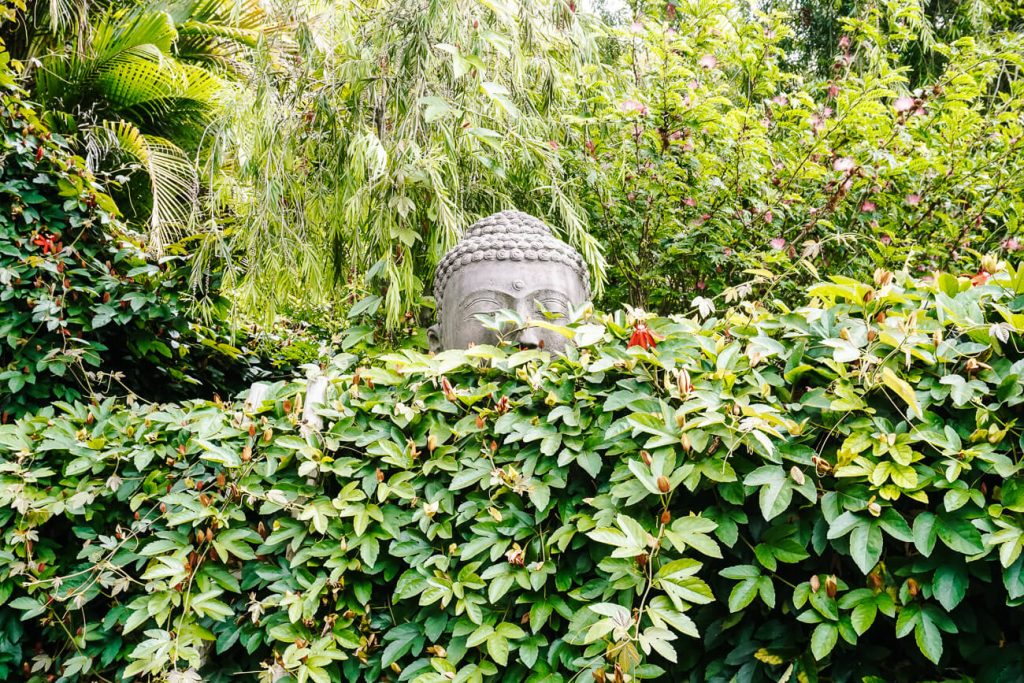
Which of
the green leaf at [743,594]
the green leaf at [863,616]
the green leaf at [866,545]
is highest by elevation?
the green leaf at [866,545]

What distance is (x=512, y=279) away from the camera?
8.76 feet

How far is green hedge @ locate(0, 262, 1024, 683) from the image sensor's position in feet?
4.53

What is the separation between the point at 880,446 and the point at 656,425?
461mm

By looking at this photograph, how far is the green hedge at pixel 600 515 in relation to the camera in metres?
1.38

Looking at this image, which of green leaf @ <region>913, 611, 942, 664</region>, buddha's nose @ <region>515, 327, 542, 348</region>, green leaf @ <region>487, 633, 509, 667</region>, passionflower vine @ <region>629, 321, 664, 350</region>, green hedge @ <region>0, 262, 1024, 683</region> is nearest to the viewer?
green leaf @ <region>913, 611, 942, 664</region>

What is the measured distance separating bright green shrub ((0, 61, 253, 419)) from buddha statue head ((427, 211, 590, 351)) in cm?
161

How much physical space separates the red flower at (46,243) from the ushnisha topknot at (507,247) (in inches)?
79.8

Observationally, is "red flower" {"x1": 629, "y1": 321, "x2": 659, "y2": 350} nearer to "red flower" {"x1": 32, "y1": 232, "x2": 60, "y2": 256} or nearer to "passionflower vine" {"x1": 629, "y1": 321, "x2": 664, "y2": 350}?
"passionflower vine" {"x1": 629, "y1": 321, "x2": 664, "y2": 350}

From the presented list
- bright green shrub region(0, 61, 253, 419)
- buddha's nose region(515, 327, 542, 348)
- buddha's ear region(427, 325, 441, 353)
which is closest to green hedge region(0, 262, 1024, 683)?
buddha's nose region(515, 327, 542, 348)

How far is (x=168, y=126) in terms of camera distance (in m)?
7.13

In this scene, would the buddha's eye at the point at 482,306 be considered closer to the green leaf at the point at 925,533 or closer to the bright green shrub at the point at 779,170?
the green leaf at the point at 925,533

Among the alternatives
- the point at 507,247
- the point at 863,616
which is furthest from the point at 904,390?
the point at 507,247

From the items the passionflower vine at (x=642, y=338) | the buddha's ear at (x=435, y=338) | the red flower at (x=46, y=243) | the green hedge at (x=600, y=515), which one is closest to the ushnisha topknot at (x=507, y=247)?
the buddha's ear at (x=435, y=338)

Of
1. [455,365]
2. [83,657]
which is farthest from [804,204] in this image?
[83,657]
